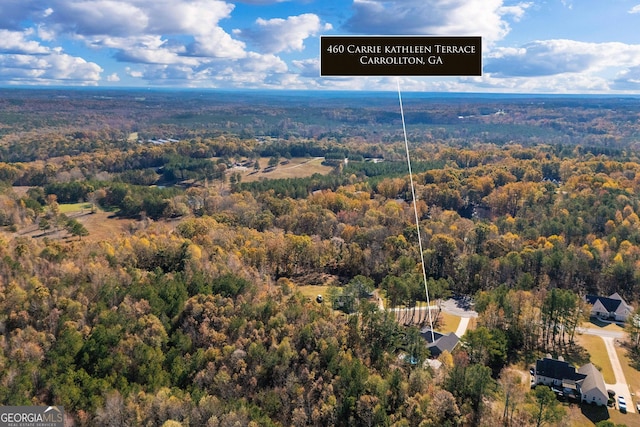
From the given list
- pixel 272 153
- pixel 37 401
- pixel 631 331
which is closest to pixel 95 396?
pixel 37 401

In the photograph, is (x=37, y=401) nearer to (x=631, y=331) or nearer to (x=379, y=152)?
(x=631, y=331)

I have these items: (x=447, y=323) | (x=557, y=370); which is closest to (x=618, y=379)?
(x=557, y=370)

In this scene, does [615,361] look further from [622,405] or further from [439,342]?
[439,342]

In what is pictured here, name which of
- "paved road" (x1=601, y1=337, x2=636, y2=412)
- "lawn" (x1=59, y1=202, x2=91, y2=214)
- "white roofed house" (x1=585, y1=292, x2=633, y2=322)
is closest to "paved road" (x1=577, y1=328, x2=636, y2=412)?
"paved road" (x1=601, y1=337, x2=636, y2=412)

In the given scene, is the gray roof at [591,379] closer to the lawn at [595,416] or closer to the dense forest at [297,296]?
the lawn at [595,416]

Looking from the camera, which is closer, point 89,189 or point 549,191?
point 549,191
